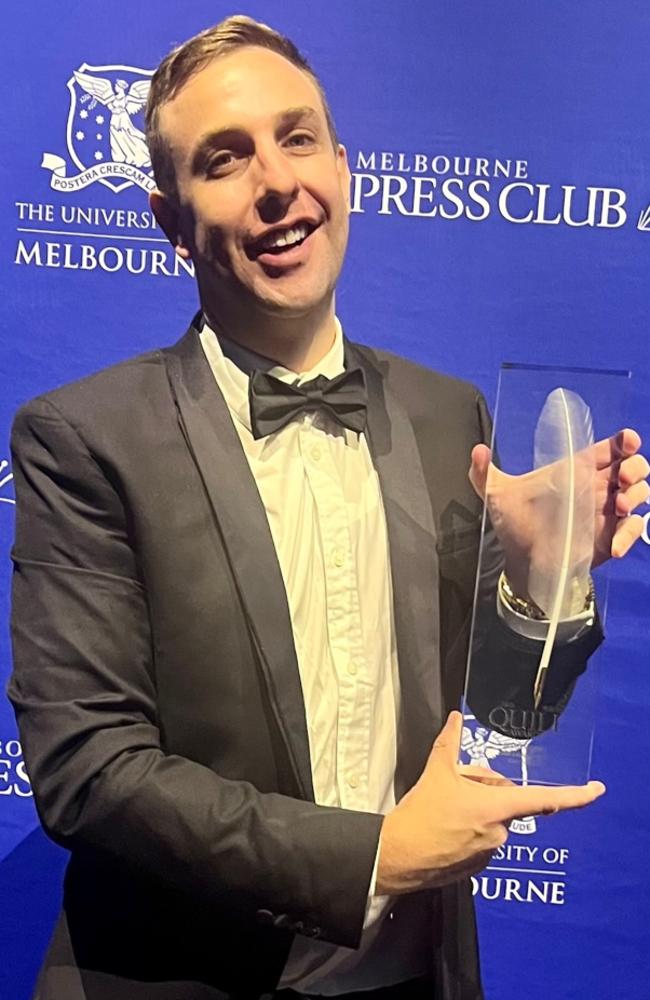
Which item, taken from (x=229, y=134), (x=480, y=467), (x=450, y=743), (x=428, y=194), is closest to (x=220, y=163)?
(x=229, y=134)

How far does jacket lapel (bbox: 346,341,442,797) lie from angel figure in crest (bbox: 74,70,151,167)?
677 mm

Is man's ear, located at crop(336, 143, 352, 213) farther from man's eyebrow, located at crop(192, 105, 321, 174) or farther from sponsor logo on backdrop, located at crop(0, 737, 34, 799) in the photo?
sponsor logo on backdrop, located at crop(0, 737, 34, 799)

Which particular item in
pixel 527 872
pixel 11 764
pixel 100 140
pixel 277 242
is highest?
pixel 100 140

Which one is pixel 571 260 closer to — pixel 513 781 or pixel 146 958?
pixel 513 781

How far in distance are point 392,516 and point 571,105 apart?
31.2 inches

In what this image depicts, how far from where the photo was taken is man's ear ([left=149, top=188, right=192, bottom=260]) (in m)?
1.24

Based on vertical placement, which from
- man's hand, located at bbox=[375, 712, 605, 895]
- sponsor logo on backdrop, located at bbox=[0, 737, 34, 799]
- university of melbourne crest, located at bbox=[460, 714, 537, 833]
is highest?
university of melbourne crest, located at bbox=[460, 714, 537, 833]

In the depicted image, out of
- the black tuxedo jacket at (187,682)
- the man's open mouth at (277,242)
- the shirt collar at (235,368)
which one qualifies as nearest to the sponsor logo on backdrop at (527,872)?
the black tuxedo jacket at (187,682)

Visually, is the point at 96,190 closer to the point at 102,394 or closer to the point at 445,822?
the point at 102,394

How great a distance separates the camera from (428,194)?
1644 mm

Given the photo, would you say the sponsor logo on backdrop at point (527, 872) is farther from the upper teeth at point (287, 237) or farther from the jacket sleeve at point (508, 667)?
the upper teeth at point (287, 237)

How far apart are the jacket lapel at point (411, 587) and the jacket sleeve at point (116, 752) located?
192mm

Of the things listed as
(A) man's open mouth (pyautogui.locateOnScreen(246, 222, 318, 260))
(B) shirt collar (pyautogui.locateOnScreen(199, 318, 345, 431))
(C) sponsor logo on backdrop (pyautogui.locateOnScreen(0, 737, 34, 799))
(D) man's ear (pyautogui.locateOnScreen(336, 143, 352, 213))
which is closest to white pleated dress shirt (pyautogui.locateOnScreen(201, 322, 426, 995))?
(B) shirt collar (pyautogui.locateOnScreen(199, 318, 345, 431))

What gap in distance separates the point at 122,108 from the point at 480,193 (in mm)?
556
